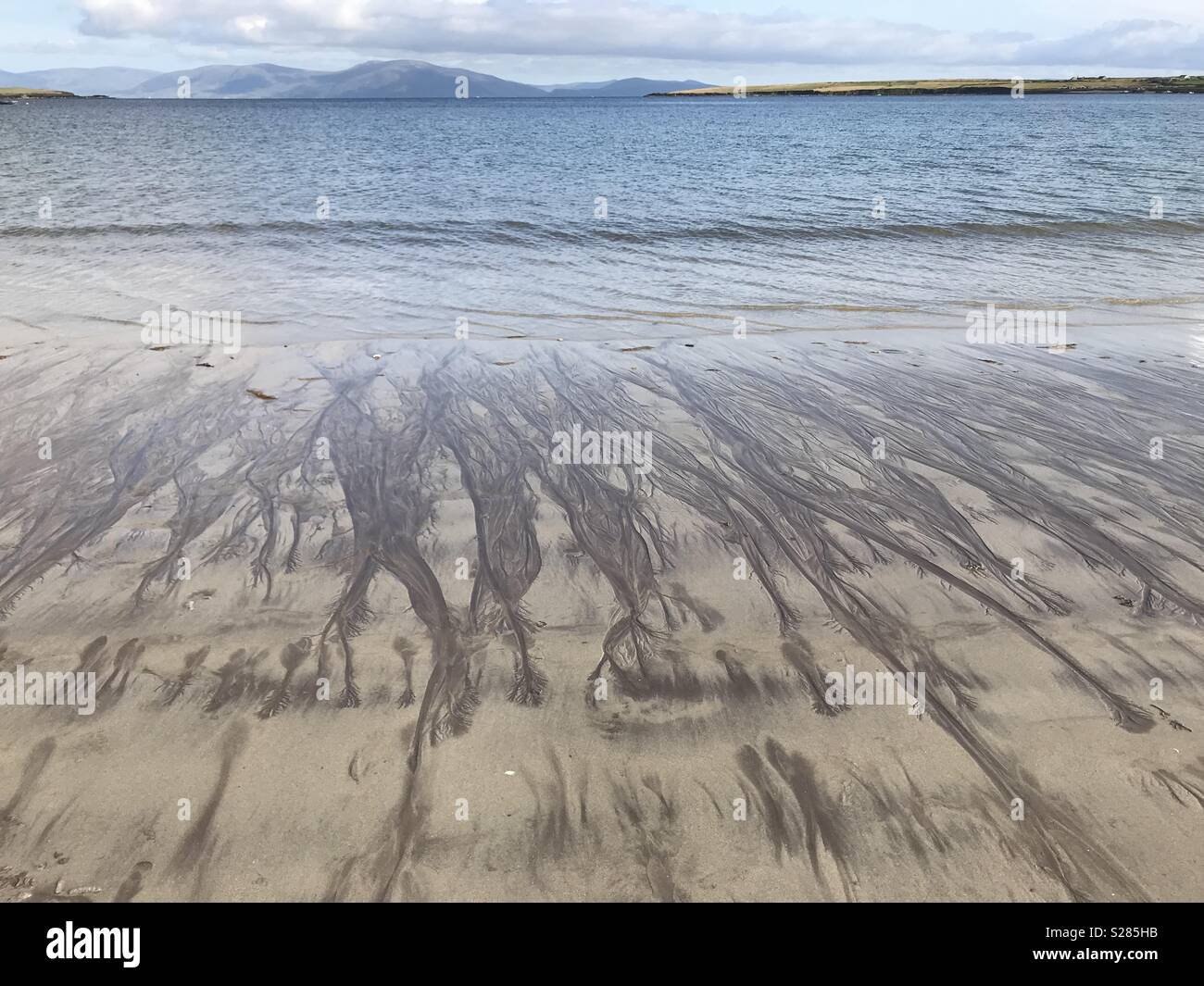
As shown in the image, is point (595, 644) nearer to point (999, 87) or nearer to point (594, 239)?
point (594, 239)

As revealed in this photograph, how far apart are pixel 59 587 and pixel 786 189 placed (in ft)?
87.1

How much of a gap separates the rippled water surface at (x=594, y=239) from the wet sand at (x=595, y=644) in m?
4.22

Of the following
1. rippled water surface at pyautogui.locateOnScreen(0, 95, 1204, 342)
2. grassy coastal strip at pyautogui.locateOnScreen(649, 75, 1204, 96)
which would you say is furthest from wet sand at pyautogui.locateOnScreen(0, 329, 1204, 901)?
grassy coastal strip at pyautogui.locateOnScreen(649, 75, 1204, 96)

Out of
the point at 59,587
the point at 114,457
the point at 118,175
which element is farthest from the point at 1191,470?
the point at 118,175

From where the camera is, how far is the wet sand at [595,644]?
3.12 metres

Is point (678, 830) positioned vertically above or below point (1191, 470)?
below

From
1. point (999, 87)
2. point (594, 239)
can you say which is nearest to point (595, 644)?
point (594, 239)

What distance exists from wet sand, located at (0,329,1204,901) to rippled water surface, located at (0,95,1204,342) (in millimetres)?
4220

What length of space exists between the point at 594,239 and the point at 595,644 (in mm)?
15252

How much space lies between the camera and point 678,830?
322 cm

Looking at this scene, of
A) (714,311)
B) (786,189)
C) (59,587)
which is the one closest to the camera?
(59,587)

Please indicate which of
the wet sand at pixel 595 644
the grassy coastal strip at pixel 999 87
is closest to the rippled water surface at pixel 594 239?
the wet sand at pixel 595 644
